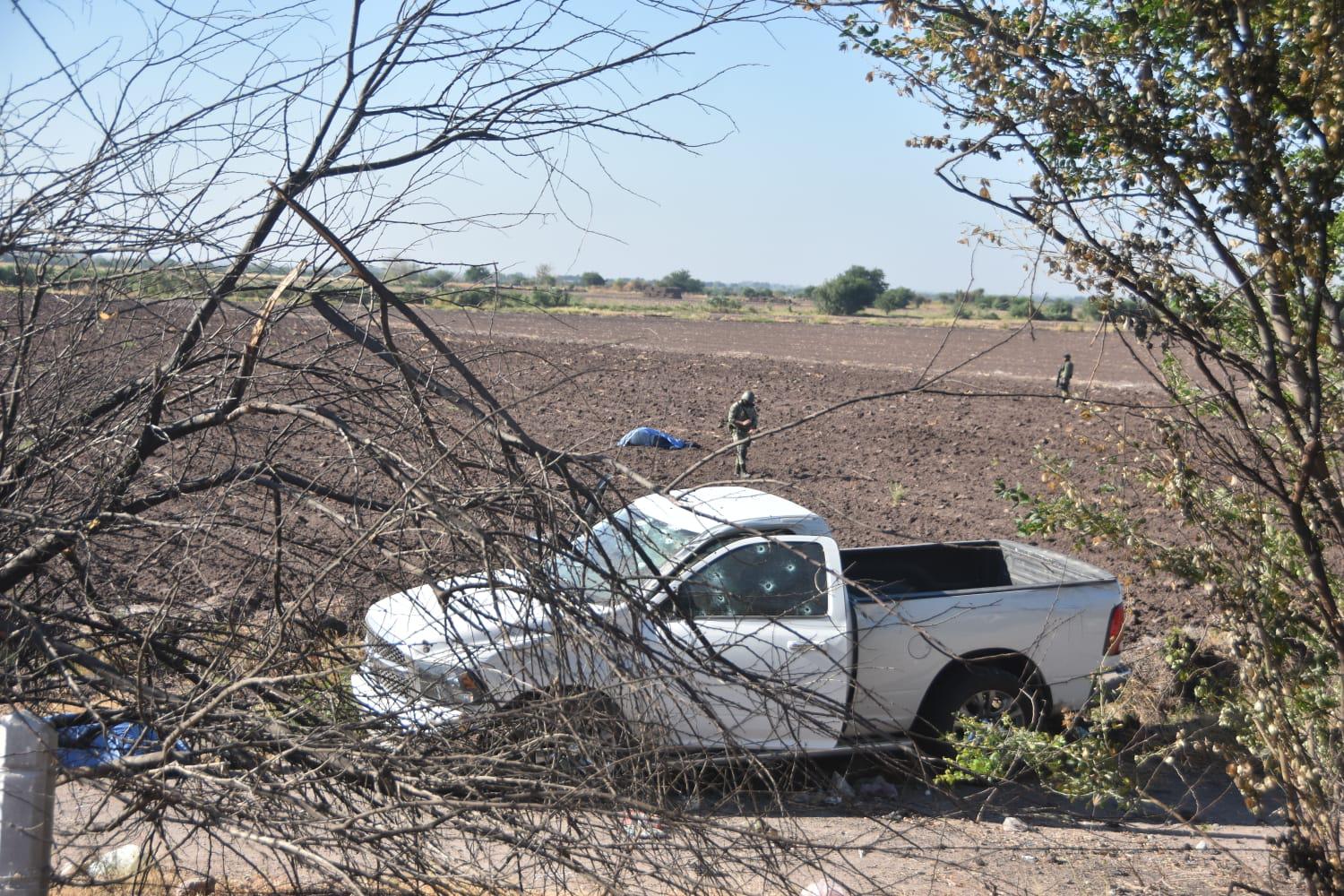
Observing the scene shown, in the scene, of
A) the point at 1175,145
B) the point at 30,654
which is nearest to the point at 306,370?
the point at 30,654

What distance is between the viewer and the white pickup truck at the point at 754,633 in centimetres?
251

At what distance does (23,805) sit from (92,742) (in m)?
0.64

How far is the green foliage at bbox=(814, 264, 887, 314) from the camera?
292 ft

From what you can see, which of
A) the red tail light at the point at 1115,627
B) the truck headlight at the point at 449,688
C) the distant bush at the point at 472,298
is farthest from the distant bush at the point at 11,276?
the red tail light at the point at 1115,627

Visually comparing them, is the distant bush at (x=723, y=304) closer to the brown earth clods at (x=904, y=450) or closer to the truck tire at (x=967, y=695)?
the brown earth clods at (x=904, y=450)

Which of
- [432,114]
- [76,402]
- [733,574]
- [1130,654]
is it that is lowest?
[1130,654]

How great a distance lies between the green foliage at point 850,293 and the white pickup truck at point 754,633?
81607mm

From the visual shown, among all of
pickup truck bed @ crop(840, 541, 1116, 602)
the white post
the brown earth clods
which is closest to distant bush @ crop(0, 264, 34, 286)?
the brown earth clods

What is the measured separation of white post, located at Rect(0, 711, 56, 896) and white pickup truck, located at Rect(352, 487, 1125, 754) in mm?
651

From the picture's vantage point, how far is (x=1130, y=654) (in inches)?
334

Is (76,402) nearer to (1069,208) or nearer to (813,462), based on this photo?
(1069,208)

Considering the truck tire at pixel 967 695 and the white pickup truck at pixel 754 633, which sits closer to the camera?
the white pickup truck at pixel 754 633

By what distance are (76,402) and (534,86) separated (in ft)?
4.93

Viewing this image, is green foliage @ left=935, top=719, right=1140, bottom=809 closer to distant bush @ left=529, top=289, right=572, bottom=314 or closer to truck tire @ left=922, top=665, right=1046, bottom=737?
truck tire @ left=922, top=665, right=1046, bottom=737
